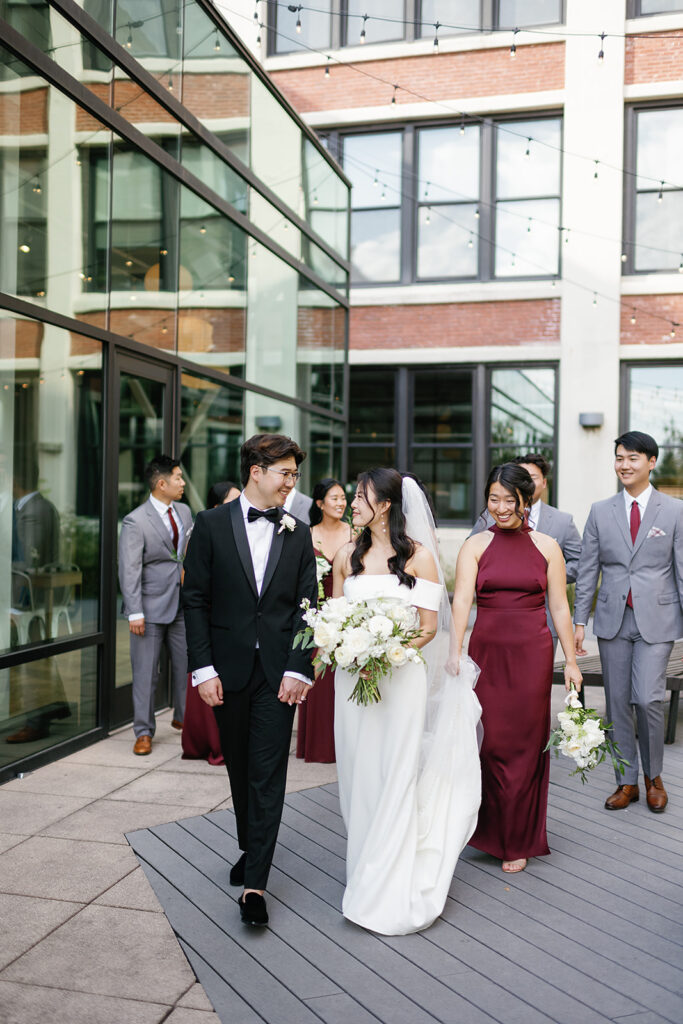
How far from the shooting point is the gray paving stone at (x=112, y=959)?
10.7 feet

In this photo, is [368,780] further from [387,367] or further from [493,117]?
[493,117]

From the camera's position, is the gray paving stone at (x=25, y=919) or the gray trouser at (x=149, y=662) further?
the gray trouser at (x=149, y=662)

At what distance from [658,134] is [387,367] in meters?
5.37

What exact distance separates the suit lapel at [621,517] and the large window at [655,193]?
381 inches

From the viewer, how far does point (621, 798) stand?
5523mm

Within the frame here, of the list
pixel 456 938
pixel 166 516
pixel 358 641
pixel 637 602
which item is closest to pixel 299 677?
pixel 358 641

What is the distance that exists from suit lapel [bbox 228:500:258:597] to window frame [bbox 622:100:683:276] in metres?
11.7

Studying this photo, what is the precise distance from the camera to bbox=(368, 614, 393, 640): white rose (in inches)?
145

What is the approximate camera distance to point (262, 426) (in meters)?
9.91

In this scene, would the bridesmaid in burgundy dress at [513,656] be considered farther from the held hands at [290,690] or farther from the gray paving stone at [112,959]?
the gray paving stone at [112,959]

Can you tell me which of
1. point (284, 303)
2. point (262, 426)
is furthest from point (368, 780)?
point (284, 303)

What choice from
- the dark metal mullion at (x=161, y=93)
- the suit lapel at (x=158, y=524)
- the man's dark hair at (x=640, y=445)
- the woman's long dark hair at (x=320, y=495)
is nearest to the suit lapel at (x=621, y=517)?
the man's dark hair at (x=640, y=445)

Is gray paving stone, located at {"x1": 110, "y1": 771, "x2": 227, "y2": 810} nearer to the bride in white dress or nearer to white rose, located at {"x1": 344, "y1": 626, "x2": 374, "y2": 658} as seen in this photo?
the bride in white dress

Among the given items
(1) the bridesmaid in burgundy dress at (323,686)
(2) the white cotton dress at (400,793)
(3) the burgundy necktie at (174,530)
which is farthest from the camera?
(3) the burgundy necktie at (174,530)
